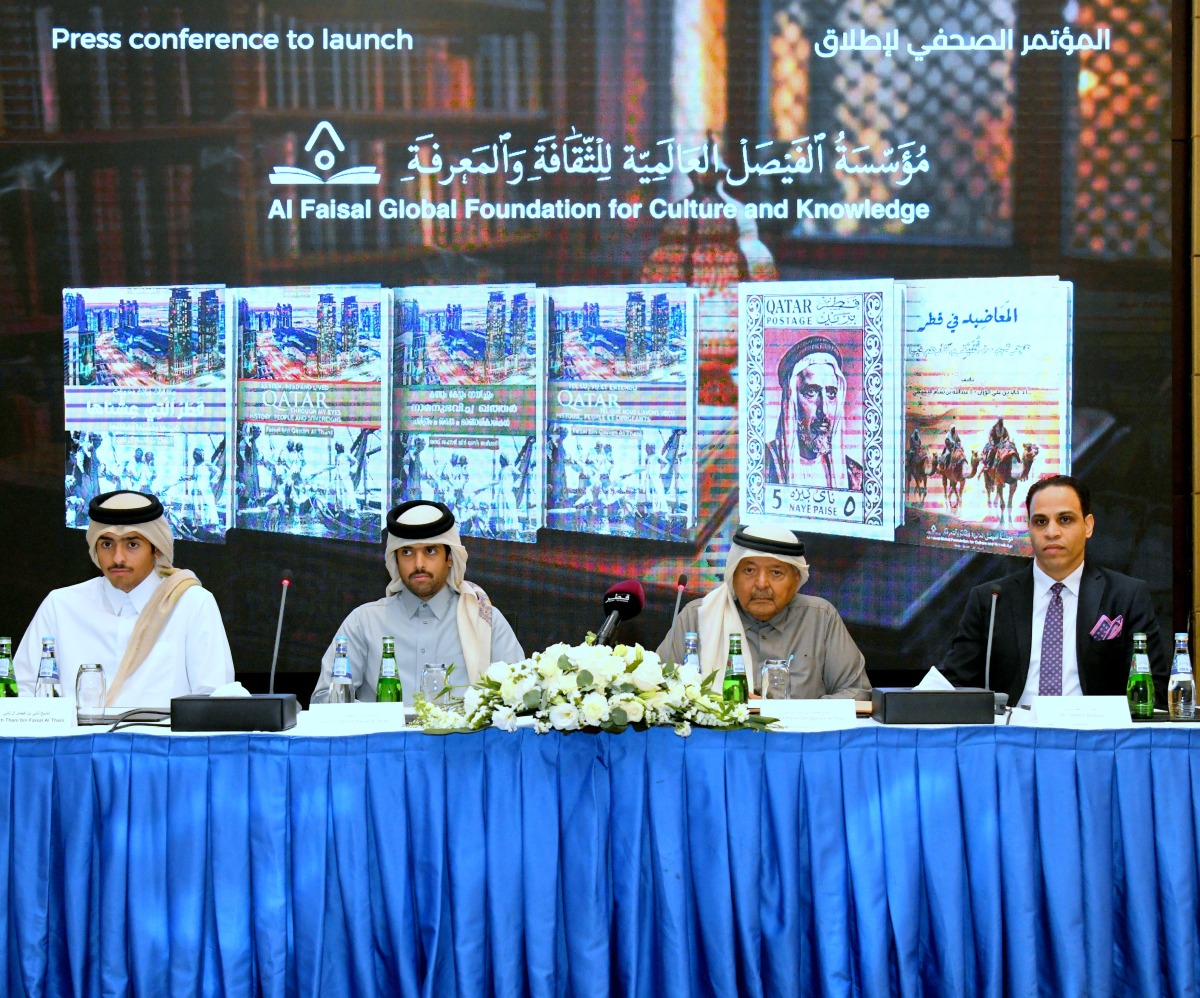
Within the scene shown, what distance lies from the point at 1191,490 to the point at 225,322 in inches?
132

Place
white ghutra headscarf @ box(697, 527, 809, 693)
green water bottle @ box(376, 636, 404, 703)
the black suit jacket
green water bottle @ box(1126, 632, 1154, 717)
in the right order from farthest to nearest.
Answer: white ghutra headscarf @ box(697, 527, 809, 693), the black suit jacket, green water bottle @ box(376, 636, 404, 703), green water bottle @ box(1126, 632, 1154, 717)

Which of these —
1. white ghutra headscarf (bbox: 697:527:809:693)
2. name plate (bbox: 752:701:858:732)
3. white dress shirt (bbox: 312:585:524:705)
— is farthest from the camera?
white dress shirt (bbox: 312:585:524:705)

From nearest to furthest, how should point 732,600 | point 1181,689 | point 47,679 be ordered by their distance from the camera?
point 1181,689 → point 47,679 → point 732,600

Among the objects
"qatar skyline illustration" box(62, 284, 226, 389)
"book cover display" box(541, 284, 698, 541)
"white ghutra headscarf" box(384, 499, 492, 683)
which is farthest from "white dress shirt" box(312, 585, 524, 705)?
"qatar skyline illustration" box(62, 284, 226, 389)

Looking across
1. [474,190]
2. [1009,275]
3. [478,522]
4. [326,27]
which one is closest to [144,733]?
[478,522]

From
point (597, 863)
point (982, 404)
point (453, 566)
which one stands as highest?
point (982, 404)

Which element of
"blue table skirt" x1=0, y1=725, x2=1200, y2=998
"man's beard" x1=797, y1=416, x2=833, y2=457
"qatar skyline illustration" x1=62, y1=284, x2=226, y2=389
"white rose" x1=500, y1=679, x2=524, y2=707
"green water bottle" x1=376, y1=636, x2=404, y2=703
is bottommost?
"blue table skirt" x1=0, y1=725, x2=1200, y2=998

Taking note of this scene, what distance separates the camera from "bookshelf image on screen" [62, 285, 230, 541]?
473cm

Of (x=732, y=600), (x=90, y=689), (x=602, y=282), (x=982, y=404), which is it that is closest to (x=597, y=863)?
(x=90, y=689)

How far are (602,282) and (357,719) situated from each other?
2.29m

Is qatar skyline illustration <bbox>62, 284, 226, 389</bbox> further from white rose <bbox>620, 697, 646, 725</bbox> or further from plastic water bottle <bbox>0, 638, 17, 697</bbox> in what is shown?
white rose <bbox>620, 697, 646, 725</bbox>

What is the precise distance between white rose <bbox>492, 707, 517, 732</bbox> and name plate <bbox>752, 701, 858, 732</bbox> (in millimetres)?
519

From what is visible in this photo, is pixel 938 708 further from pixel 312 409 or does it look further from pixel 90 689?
pixel 312 409

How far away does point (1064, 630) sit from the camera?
3.78 meters
